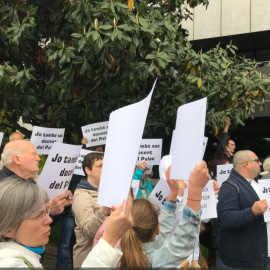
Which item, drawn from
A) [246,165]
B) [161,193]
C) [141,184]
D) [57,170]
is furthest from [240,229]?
[57,170]

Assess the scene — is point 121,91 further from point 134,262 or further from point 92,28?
point 134,262

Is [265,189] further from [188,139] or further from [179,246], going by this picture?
[179,246]

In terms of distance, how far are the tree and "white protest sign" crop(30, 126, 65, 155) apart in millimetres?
858

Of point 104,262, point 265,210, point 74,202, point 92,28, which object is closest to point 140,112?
point 104,262

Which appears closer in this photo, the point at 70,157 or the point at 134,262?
the point at 134,262

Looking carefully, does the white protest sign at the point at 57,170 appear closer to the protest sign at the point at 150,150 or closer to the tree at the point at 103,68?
the protest sign at the point at 150,150

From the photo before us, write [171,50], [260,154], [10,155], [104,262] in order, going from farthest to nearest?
[260,154] → [171,50] → [10,155] → [104,262]

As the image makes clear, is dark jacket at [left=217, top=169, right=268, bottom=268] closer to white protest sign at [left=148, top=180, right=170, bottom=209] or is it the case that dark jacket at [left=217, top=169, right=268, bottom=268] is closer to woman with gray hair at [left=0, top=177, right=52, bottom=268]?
white protest sign at [left=148, top=180, right=170, bottom=209]

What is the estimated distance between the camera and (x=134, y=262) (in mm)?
2764

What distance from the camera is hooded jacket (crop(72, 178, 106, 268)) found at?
406 cm

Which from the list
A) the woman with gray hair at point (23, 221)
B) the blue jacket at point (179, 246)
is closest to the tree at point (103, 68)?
the blue jacket at point (179, 246)

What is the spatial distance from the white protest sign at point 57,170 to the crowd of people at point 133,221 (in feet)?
0.35

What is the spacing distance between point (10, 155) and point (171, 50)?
11.0ft

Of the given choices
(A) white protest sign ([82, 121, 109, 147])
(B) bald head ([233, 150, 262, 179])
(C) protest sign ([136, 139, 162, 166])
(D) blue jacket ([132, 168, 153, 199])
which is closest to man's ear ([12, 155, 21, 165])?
(D) blue jacket ([132, 168, 153, 199])
